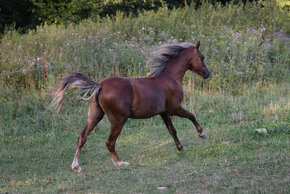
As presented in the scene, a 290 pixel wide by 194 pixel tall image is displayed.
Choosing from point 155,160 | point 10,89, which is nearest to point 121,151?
point 155,160

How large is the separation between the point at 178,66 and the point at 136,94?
1.19 meters

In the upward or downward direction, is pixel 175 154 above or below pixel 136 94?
below

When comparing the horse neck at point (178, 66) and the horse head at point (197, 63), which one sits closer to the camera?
the horse neck at point (178, 66)

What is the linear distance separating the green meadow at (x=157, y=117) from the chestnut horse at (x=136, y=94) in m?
0.36

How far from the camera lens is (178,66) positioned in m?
7.79

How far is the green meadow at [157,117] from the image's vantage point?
5922 millimetres

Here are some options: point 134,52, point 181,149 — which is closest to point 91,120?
point 181,149

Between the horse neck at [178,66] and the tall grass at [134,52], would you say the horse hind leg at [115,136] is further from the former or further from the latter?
the tall grass at [134,52]

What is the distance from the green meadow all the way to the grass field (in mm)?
21

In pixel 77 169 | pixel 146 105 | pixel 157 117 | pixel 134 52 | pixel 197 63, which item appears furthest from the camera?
pixel 134 52

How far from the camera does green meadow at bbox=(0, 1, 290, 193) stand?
5922 mm

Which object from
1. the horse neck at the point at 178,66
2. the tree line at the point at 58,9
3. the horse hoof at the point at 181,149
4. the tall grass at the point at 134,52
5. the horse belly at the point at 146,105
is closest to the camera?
the horse belly at the point at 146,105

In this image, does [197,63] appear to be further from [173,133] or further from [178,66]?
[173,133]

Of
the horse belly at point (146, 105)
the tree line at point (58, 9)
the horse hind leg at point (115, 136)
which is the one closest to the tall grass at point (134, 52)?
the horse hind leg at point (115, 136)
